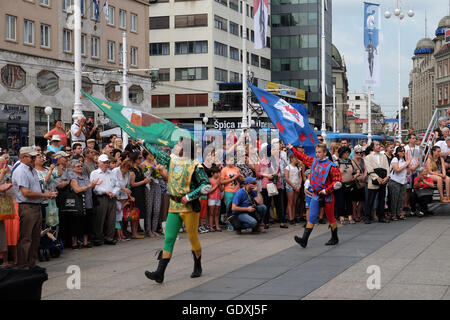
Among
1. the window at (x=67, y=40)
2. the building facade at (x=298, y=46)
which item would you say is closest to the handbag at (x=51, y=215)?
the window at (x=67, y=40)

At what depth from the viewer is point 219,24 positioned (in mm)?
70062

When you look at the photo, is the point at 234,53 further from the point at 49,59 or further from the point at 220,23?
the point at 49,59

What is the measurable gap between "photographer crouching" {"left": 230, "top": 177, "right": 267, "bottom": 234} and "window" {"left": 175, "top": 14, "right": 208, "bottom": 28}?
182ft

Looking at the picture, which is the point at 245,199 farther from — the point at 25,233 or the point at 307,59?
the point at 307,59

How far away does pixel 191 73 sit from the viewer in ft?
227

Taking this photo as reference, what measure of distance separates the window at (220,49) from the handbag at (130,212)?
56276mm

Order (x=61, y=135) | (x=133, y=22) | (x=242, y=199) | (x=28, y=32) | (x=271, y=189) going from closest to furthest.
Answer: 1. (x=242, y=199)
2. (x=61, y=135)
3. (x=271, y=189)
4. (x=28, y=32)
5. (x=133, y=22)

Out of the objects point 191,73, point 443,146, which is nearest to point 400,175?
point 443,146

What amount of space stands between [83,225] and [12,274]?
6.93 metres

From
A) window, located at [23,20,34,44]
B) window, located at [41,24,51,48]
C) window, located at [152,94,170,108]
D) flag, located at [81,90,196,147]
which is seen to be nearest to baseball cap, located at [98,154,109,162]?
flag, located at [81,90,196,147]

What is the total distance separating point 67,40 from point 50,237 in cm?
3742

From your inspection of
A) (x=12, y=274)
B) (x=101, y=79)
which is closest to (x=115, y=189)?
(x=12, y=274)

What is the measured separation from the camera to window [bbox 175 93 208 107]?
6856 cm

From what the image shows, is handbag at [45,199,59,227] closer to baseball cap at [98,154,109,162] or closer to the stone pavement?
the stone pavement
